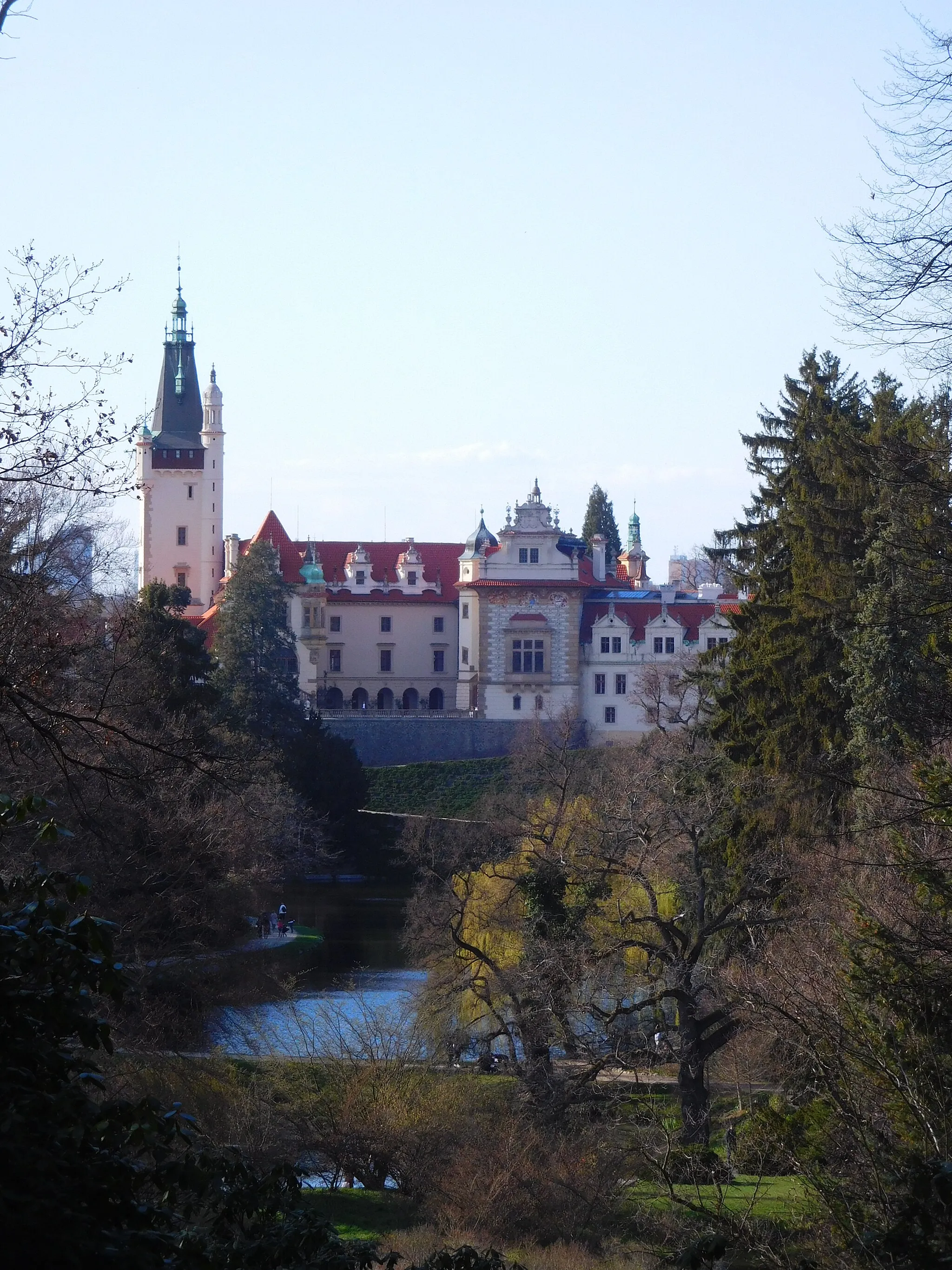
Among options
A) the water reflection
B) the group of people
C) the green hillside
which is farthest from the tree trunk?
the green hillside

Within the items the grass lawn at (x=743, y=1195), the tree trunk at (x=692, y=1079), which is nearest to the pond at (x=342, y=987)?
the tree trunk at (x=692, y=1079)

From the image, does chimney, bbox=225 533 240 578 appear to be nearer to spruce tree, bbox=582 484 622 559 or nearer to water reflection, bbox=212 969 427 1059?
spruce tree, bbox=582 484 622 559

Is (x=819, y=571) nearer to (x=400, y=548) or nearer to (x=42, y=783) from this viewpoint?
(x=42, y=783)

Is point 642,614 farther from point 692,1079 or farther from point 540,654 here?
point 692,1079

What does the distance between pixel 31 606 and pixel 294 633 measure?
1965 inches

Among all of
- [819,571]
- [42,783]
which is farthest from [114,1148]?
[819,571]

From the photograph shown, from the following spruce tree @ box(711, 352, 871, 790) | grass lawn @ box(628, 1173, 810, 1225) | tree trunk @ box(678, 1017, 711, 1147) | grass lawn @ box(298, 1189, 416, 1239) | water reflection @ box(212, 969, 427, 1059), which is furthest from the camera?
spruce tree @ box(711, 352, 871, 790)

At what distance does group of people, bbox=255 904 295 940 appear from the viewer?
3014 centimetres

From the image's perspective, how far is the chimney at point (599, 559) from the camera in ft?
201

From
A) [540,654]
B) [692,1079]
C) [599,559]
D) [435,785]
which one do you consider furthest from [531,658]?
[692,1079]

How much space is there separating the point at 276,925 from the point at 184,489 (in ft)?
115

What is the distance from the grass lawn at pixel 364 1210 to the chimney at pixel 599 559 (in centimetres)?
4762

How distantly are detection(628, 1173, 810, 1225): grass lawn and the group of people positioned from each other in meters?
16.2

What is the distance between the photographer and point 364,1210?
547 inches
